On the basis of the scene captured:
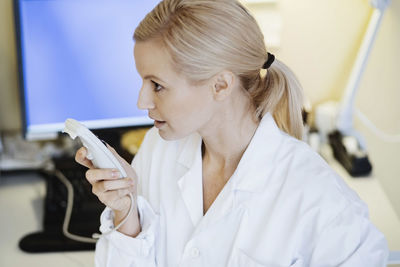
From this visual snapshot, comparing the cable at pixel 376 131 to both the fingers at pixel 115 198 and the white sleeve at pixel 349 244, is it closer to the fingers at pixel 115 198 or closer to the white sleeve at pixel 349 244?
the white sleeve at pixel 349 244

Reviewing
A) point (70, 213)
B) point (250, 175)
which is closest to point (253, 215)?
point (250, 175)

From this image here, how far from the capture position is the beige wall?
1.39 meters

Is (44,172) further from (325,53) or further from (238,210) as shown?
(325,53)

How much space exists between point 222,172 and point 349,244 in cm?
31

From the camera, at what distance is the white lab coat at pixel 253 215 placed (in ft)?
2.80

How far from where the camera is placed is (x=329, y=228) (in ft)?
2.78

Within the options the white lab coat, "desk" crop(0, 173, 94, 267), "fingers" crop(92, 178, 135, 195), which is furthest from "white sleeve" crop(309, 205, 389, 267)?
"desk" crop(0, 173, 94, 267)

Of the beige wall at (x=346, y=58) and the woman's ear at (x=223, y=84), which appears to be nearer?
the woman's ear at (x=223, y=84)

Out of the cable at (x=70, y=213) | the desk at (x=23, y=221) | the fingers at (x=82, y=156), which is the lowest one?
the desk at (x=23, y=221)

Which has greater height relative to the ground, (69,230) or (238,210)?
(238,210)

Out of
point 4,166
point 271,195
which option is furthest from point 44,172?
point 271,195

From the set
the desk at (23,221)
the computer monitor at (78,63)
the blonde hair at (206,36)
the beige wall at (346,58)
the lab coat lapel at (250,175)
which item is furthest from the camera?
the beige wall at (346,58)

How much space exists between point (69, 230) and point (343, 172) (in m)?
0.74

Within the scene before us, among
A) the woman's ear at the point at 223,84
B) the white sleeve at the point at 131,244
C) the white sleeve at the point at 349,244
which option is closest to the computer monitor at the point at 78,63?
the white sleeve at the point at 131,244
